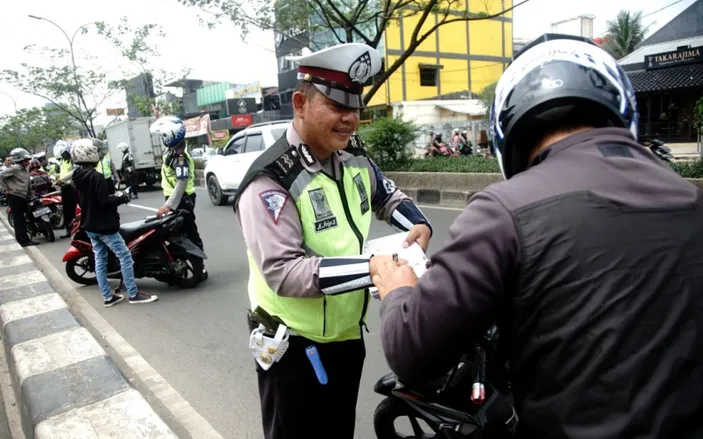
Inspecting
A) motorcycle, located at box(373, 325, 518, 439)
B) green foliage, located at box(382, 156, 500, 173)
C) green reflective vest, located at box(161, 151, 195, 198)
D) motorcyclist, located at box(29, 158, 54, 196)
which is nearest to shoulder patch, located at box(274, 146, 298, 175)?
motorcycle, located at box(373, 325, 518, 439)

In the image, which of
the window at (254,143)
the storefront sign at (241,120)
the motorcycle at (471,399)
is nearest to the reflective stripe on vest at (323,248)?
the motorcycle at (471,399)

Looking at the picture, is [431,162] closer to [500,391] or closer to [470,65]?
[500,391]

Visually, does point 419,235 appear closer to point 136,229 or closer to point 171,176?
point 136,229

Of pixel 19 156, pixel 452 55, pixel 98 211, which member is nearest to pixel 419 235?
pixel 98 211

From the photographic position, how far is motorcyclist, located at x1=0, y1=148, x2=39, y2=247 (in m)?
8.17

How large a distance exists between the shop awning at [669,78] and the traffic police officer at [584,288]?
1935cm

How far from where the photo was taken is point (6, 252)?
7.65m

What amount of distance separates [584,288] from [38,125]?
4714 centimetres

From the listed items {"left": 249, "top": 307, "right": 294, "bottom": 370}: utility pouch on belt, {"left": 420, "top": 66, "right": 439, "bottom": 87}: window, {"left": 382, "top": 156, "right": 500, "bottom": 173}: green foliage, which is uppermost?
{"left": 420, "top": 66, "right": 439, "bottom": 87}: window

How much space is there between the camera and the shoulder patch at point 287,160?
1.49 m

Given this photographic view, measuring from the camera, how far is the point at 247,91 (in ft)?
134

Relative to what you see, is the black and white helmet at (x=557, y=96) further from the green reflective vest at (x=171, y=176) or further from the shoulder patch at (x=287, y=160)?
the green reflective vest at (x=171, y=176)

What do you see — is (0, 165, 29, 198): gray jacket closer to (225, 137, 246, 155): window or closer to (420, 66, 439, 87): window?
(225, 137, 246, 155): window

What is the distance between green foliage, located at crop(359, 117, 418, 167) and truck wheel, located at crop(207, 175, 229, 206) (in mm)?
3523
